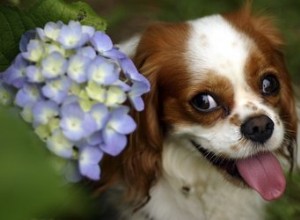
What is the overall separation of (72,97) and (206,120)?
0.75m

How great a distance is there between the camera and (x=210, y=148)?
1529 mm

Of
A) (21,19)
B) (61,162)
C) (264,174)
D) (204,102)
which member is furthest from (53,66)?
(264,174)

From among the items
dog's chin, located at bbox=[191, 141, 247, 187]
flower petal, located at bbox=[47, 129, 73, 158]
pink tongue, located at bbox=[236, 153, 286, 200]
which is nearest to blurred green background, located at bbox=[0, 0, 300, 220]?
flower petal, located at bbox=[47, 129, 73, 158]

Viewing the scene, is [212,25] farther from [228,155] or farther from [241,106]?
[228,155]

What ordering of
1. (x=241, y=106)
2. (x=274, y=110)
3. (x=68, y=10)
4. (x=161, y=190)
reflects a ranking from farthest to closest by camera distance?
(x=161, y=190), (x=274, y=110), (x=241, y=106), (x=68, y=10)

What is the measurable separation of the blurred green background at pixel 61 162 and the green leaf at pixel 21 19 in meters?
0.22

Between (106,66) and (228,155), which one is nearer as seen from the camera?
(106,66)

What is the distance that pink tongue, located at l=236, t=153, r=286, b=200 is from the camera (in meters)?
1.60

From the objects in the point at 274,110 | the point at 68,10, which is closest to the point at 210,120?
the point at 274,110

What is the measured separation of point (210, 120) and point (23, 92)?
2.40 feet

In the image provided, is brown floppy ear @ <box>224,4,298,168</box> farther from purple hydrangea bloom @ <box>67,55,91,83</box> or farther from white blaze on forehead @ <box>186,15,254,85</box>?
purple hydrangea bloom @ <box>67,55,91,83</box>

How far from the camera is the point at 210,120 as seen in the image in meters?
1.49

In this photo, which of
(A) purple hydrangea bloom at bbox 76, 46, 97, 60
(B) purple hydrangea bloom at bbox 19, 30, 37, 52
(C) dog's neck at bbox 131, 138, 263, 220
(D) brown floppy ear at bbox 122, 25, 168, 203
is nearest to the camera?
(A) purple hydrangea bloom at bbox 76, 46, 97, 60

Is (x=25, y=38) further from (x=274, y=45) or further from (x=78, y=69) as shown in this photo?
(x=274, y=45)
